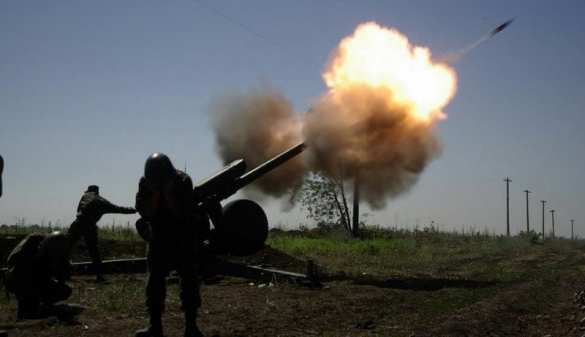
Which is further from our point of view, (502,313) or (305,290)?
(305,290)

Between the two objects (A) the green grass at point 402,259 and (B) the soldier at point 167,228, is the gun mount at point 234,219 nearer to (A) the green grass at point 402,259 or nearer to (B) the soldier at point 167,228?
(A) the green grass at point 402,259

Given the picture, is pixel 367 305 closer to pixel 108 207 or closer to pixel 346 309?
pixel 346 309

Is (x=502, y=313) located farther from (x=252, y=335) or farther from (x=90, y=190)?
(x=90, y=190)

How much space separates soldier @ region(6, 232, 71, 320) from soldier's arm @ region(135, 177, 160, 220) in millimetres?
1762

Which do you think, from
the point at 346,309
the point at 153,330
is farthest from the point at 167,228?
the point at 346,309

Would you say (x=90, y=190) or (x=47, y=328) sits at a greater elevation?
(x=90, y=190)

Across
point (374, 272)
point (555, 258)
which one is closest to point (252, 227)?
point (374, 272)

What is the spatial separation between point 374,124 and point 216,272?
5752mm

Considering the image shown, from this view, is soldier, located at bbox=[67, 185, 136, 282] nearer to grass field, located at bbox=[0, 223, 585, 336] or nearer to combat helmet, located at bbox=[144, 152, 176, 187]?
grass field, located at bbox=[0, 223, 585, 336]

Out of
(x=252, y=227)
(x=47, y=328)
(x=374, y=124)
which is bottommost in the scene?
(x=47, y=328)

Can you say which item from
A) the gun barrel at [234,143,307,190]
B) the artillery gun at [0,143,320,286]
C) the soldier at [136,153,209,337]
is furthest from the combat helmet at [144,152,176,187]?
the gun barrel at [234,143,307,190]

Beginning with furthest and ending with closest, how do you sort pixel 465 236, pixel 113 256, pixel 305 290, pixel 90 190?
pixel 465 236 < pixel 113 256 < pixel 90 190 < pixel 305 290

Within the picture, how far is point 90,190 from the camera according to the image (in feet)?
46.4

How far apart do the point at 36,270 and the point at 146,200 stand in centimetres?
229
